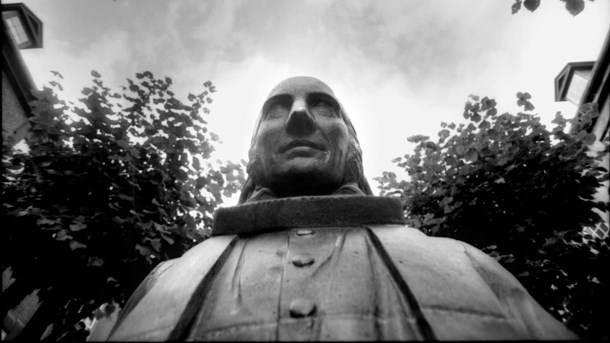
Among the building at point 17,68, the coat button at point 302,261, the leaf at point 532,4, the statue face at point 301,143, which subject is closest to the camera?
the coat button at point 302,261

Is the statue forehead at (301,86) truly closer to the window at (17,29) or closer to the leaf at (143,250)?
the leaf at (143,250)

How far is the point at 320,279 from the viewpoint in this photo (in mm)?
1695

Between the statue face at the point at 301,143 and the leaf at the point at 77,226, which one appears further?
the leaf at the point at 77,226

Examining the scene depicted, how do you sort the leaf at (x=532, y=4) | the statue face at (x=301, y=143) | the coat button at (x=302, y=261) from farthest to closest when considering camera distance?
the leaf at (x=532, y=4) → the statue face at (x=301, y=143) → the coat button at (x=302, y=261)

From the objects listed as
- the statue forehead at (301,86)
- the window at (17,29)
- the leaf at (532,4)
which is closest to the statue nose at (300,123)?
the statue forehead at (301,86)

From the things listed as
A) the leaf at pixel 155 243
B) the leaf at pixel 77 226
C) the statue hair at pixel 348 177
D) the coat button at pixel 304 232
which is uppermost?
the statue hair at pixel 348 177

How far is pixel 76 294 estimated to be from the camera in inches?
162

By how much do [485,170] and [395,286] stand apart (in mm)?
3693

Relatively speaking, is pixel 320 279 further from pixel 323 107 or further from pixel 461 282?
pixel 323 107

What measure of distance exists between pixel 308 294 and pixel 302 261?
0.64 ft

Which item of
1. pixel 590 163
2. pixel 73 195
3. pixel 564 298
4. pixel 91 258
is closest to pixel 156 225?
pixel 91 258

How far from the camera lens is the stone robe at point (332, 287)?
1.44 metres

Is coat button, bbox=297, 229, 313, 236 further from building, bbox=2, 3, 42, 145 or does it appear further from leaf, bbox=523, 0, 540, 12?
building, bbox=2, 3, 42, 145

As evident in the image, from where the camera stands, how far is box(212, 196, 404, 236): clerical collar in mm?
2141
